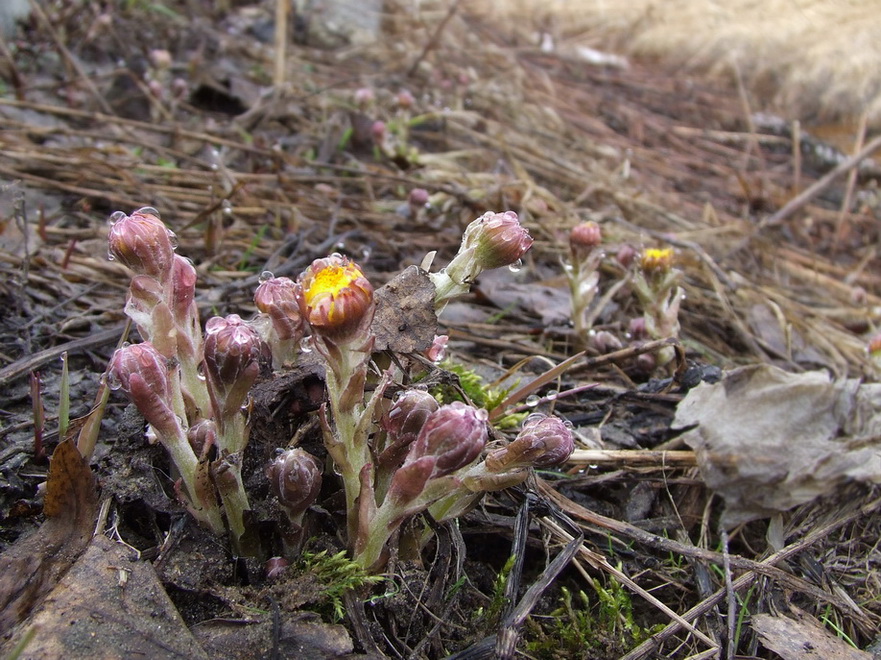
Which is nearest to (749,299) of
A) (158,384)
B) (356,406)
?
(356,406)

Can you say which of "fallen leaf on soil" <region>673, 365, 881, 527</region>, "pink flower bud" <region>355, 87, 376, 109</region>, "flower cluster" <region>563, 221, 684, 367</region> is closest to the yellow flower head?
"flower cluster" <region>563, 221, 684, 367</region>

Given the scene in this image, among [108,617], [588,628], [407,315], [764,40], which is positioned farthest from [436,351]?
[764,40]

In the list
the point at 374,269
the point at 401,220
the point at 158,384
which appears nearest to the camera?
the point at 158,384

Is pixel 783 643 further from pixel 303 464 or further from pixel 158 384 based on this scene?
pixel 158 384

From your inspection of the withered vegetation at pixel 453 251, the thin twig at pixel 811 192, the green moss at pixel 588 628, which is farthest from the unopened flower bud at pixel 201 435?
the thin twig at pixel 811 192

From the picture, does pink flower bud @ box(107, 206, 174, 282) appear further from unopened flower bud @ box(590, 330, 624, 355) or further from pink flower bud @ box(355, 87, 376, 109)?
pink flower bud @ box(355, 87, 376, 109)
